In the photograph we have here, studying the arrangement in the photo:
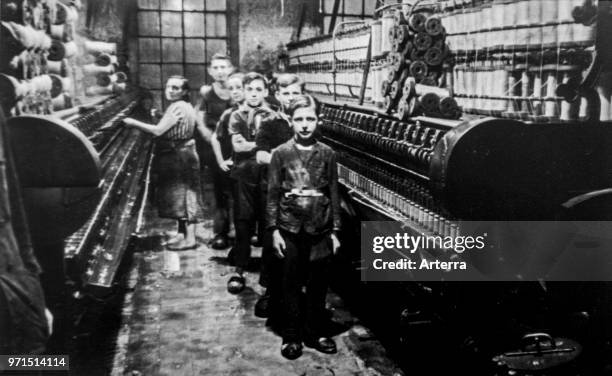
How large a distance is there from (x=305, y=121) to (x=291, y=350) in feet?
4.90

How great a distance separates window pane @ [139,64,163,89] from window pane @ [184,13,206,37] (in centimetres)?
91

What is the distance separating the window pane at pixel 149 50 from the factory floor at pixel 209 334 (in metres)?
6.37

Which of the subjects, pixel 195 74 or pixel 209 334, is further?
pixel 195 74

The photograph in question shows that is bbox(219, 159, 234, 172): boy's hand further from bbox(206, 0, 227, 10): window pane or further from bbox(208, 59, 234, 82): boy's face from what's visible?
bbox(206, 0, 227, 10): window pane

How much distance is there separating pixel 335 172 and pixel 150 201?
5.10m

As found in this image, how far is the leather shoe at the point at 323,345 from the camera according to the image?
3740mm

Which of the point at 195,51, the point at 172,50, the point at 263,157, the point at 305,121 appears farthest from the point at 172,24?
the point at 305,121

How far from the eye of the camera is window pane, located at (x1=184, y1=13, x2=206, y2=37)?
10.7 meters

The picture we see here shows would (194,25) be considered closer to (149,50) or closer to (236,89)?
(149,50)

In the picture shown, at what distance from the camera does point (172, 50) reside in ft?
35.4

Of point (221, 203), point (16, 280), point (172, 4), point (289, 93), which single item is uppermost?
point (172, 4)

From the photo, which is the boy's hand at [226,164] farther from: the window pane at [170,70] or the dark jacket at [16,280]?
the window pane at [170,70]

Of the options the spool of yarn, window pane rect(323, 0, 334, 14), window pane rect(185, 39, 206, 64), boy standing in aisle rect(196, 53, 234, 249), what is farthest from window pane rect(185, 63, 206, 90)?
boy standing in aisle rect(196, 53, 234, 249)

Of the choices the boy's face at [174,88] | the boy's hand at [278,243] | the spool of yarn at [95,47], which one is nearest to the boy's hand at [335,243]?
the boy's hand at [278,243]
